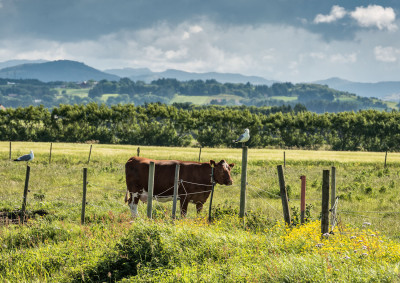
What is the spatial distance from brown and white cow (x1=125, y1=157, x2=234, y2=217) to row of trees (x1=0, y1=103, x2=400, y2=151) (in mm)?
52168

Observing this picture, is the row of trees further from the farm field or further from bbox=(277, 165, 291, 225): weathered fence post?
bbox=(277, 165, 291, 225): weathered fence post

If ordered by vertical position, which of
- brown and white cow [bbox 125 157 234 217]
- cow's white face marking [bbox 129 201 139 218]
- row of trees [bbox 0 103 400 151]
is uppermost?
row of trees [bbox 0 103 400 151]

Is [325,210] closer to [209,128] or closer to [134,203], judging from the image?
[134,203]

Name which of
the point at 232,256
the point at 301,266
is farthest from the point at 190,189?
the point at 301,266

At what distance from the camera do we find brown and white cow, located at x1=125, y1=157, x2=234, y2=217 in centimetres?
1360

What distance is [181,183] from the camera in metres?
13.7

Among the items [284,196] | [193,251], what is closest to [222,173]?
[284,196]

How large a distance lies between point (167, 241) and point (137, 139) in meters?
59.6

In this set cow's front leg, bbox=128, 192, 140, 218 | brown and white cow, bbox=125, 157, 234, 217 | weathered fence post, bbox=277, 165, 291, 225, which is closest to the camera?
weathered fence post, bbox=277, 165, 291, 225

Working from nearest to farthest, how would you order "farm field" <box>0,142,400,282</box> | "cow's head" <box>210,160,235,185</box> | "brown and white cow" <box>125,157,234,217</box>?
1. "farm field" <box>0,142,400,282</box>
2. "cow's head" <box>210,160,235,185</box>
3. "brown and white cow" <box>125,157,234,217</box>

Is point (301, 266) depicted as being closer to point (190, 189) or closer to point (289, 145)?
point (190, 189)

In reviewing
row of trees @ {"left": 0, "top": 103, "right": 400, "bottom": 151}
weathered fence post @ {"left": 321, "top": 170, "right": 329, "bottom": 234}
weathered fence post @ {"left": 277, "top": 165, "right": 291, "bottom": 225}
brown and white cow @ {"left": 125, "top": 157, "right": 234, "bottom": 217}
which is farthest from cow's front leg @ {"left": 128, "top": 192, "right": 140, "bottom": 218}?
row of trees @ {"left": 0, "top": 103, "right": 400, "bottom": 151}

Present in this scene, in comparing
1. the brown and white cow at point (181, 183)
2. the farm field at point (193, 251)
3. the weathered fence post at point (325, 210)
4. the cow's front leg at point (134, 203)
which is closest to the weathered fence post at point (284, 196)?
the farm field at point (193, 251)

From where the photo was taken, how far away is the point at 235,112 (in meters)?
68.1
